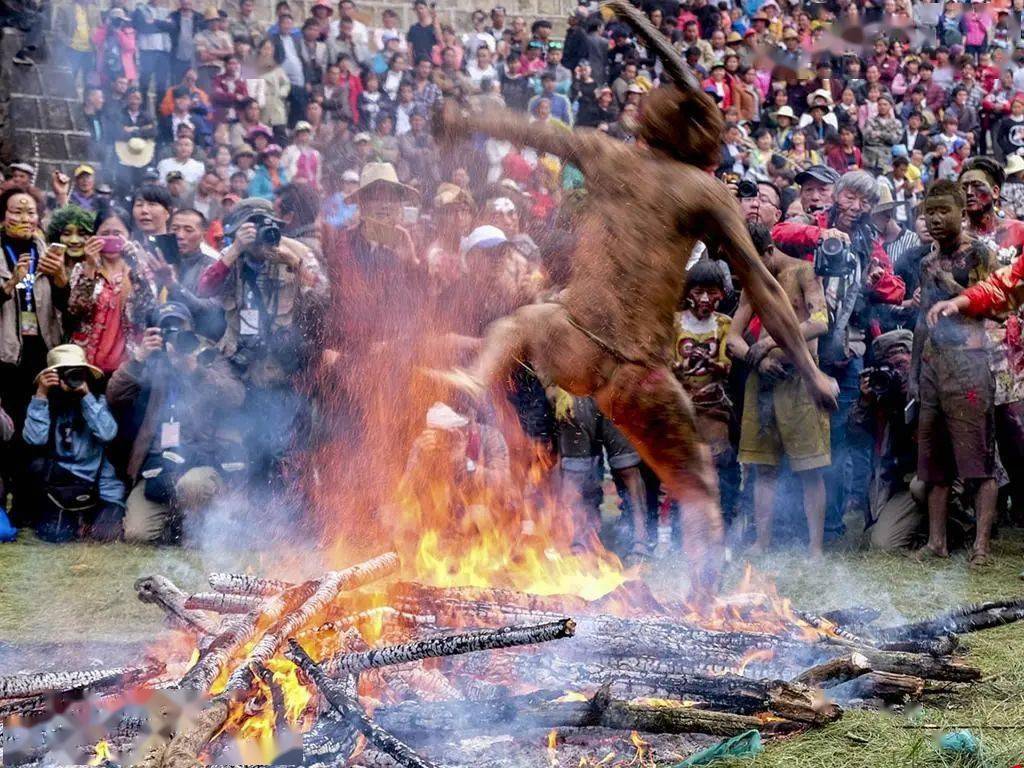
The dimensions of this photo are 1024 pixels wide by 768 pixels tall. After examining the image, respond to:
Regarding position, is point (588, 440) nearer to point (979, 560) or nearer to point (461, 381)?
point (979, 560)

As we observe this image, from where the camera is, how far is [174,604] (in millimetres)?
6465

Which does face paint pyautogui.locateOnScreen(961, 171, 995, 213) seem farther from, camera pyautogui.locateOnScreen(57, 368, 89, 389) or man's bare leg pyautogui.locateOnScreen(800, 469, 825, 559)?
camera pyautogui.locateOnScreen(57, 368, 89, 389)

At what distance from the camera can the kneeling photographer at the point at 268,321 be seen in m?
8.98

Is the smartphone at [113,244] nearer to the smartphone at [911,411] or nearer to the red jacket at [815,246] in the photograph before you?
the red jacket at [815,246]

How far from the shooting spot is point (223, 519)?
29.7ft

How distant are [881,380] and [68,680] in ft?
20.5

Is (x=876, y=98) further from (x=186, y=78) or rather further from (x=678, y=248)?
(x=678, y=248)

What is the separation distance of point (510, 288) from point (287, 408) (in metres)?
1.83

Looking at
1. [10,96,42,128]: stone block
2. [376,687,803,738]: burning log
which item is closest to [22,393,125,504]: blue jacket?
[376,687,803,738]: burning log

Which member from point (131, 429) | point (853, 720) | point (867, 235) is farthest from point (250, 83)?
point (853, 720)

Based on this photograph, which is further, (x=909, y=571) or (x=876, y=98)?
(x=876, y=98)

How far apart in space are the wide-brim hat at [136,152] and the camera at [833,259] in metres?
8.25

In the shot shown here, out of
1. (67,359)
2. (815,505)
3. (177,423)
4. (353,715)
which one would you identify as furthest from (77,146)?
(353,715)

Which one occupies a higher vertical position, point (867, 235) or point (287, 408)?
point (867, 235)
